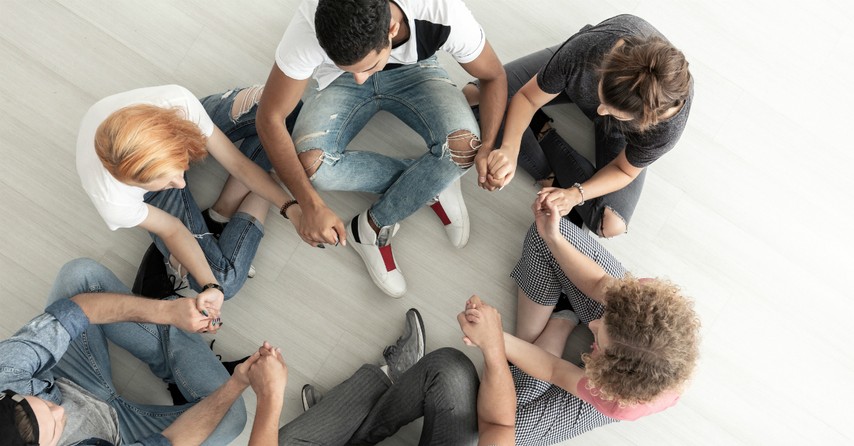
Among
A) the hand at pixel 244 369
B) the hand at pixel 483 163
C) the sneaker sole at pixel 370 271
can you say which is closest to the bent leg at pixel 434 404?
the sneaker sole at pixel 370 271

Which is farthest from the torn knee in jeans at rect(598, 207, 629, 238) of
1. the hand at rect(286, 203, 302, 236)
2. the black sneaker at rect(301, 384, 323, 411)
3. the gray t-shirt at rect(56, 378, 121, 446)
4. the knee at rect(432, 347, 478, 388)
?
the gray t-shirt at rect(56, 378, 121, 446)

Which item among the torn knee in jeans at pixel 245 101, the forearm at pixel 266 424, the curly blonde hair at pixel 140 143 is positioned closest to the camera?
the curly blonde hair at pixel 140 143

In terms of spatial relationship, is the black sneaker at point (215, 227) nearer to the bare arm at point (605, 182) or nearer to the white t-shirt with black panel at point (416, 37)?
the white t-shirt with black panel at point (416, 37)

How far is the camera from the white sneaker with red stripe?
1.92 meters

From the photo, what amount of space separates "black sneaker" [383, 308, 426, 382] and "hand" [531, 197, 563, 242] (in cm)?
50

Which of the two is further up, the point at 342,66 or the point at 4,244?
the point at 342,66

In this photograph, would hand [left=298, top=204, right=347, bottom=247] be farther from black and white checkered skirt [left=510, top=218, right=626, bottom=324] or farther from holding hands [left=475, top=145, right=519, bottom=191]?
black and white checkered skirt [left=510, top=218, right=626, bottom=324]

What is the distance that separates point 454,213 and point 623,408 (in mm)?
776

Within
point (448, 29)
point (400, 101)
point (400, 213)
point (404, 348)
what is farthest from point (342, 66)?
point (404, 348)

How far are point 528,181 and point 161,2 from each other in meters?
1.41

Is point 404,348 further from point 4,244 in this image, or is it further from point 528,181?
point 4,244

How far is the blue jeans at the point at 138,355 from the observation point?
172 centimetres

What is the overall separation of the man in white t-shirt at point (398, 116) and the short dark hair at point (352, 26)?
0.21 m

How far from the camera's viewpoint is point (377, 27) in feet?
4.26
